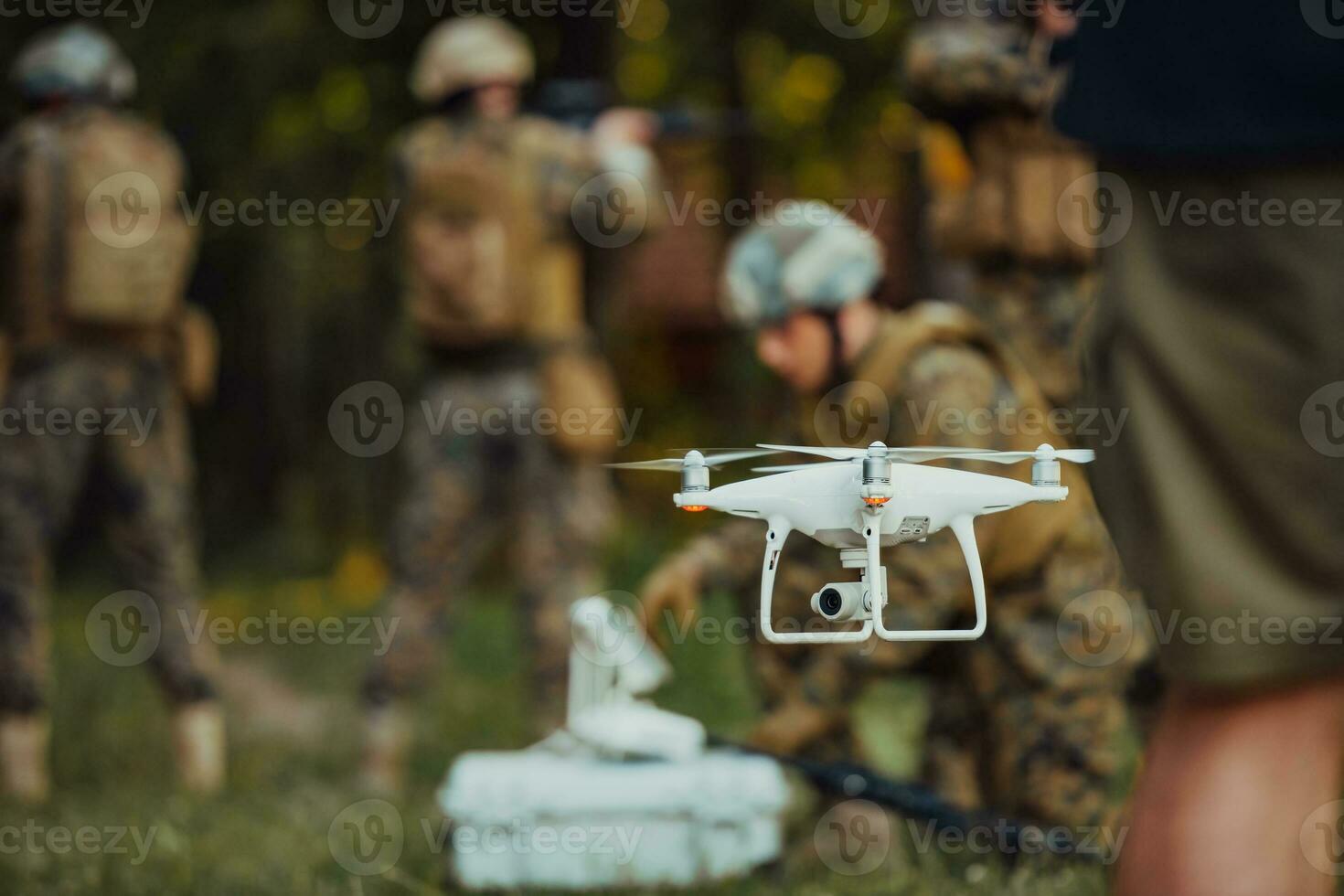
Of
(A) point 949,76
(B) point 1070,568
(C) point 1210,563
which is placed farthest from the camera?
(A) point 949,76

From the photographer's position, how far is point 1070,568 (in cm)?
385

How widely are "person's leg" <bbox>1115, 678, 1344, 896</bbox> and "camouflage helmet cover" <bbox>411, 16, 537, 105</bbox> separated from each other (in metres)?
4.65

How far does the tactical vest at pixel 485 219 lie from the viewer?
5734mm

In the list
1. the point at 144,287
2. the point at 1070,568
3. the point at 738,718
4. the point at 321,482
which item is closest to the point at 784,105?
the point at 321,482

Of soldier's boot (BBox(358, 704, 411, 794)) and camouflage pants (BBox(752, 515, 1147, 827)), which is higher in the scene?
camouflage pants (BBox(752, 515, 1147, 827))

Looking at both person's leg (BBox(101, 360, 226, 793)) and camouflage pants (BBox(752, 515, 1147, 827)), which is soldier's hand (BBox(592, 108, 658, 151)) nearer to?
person's leg (BBox(101, 360, 226, 793))

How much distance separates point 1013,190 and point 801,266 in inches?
101

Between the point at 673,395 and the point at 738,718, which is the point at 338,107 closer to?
the point at 738,718

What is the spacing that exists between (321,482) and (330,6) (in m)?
3.58

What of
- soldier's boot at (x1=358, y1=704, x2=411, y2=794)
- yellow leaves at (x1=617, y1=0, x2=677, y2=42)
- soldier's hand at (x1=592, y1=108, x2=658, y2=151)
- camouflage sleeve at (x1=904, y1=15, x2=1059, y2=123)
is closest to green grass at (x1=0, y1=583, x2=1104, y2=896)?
soldier's boot at (x1=358, y1=704, x2=411, y2=794)

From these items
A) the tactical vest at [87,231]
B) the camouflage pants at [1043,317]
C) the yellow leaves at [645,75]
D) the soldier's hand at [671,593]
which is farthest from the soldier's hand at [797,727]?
the yellow leaves at [645,75]

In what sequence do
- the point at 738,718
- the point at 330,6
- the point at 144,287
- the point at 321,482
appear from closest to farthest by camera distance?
1. the point at 144,287
2. the point at 738,718
3. the point at 330,6
4. the point at 321,482

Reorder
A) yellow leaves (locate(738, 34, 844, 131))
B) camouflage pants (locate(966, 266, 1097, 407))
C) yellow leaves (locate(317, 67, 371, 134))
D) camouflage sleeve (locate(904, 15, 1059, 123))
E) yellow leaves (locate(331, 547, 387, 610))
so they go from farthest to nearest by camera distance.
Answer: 1. yellow leaves (locate(738, 34, 844, 131))
2. yellow leaves (locate(317, 67, 371, 134))
3. yellow leaves (locate(331, 547, 387, 610))
4. camouflage pants (locate(966, 266, 1097, 407))
5. camouflage sleeve (locate(904, 15, 1059, 123))

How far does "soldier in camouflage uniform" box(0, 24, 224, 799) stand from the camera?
5.38 metres
